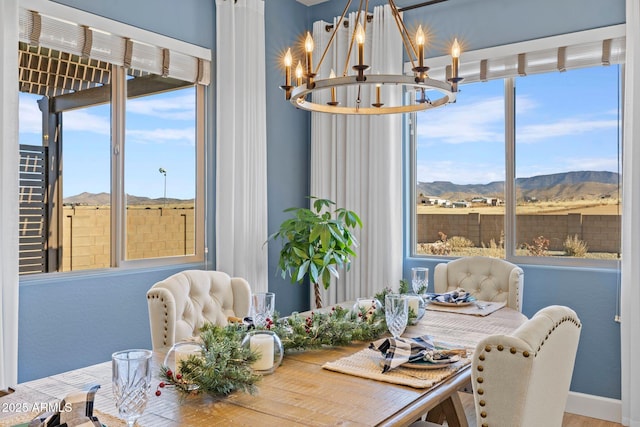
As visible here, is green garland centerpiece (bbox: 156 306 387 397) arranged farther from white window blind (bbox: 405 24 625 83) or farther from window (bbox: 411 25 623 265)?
white window blind (bbox: 405 24 625 83)

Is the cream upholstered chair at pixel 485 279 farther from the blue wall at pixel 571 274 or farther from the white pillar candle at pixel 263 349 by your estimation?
the white pillar candle at pixel 263 349

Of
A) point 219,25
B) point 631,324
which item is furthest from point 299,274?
point 631,324

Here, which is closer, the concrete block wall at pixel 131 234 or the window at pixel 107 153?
the window at pixel 107 153

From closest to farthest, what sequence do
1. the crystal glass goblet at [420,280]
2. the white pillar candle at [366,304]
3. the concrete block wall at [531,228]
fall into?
the white pillar candle at [366,304] < the crystal glass goblet at [420,280] < the concrete block wall at [531,228]

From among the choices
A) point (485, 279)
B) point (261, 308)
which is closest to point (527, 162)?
point (485, 279)

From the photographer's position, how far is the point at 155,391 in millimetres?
1498

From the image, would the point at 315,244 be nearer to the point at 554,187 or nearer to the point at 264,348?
the point at 554,187

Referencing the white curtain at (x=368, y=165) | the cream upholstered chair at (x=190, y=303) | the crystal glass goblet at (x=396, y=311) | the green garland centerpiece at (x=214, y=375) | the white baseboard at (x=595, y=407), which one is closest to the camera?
the green garland centerpiece at (x=214, y=375)

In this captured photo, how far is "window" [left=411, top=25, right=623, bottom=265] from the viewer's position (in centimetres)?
346

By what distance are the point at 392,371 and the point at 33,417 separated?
0.97 m

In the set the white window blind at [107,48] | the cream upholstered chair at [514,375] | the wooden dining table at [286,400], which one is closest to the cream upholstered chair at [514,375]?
the cream upholstered chair at [514,375]

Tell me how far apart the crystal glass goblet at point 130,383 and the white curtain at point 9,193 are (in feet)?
5.30

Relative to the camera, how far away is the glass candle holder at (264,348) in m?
1.63

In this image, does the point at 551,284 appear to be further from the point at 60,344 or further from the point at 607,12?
the point at 60,344
